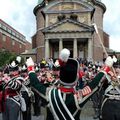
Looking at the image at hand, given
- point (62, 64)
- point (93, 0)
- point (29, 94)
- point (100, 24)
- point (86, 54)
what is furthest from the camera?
point (100, 24)

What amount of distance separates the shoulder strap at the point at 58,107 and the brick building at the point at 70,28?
158 ft

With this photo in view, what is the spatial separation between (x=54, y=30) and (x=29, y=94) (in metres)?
45.1

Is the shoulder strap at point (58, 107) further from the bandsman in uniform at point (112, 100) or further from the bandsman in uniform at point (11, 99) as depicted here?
the bandsman in uniform at point (11, 99)

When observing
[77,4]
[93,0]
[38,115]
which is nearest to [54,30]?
[77,4]

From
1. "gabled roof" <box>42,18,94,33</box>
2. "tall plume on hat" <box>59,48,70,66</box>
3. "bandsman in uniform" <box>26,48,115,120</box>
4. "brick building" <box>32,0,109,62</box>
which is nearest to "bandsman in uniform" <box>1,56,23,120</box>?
"bandsman in uniform" <box>26,48,115,120</box>

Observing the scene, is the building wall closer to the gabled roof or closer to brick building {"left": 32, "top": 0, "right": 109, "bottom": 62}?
brick building {"left": 32, "top": 0, "right": 109, "bottom": 62}

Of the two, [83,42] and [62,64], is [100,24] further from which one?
[62,64]

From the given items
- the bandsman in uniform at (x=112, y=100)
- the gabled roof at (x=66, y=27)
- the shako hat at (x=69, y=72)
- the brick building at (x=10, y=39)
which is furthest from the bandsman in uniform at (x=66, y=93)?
the brick building at (x=10, y=39)

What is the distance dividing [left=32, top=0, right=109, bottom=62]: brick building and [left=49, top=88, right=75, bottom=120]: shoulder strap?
48155 mm

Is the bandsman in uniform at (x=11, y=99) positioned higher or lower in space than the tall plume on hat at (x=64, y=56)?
lower

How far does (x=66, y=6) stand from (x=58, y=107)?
205ft

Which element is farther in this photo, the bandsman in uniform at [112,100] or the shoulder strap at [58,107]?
the bandsman in uniform at [112,100]

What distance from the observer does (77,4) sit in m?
65.6

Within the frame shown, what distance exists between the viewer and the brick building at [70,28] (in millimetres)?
56656
